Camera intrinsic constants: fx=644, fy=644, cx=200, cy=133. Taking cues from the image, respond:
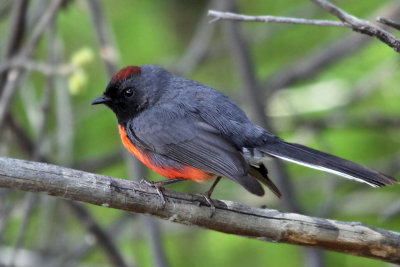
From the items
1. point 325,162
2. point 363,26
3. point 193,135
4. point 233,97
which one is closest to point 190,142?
point 193,135

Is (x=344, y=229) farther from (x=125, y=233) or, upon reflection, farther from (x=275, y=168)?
(x=125, y=233)

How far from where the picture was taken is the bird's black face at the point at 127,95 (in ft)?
14.8

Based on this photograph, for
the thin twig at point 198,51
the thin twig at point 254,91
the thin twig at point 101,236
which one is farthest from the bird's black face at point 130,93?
the thin twig at point 198,51

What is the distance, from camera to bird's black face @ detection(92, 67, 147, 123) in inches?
Result: 177

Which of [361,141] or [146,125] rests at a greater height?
[361,141]

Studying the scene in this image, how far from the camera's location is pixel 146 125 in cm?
429

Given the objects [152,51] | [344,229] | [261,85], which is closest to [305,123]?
[261,85]

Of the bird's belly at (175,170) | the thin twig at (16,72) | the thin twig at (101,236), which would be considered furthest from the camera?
the thin twig at (101,236)

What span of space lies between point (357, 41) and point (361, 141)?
0.96m

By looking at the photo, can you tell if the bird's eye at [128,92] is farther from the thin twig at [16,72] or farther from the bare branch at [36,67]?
the thin twig at [16,72]

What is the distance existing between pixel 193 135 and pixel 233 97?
2550mm

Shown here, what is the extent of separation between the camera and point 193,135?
13.4ft

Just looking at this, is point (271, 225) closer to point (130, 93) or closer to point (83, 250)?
point (130, 93)

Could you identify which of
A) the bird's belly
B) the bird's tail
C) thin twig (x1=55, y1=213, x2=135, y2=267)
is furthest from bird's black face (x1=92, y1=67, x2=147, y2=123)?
thin twig (x1=55, y1=213, x2=135, y2=267)
